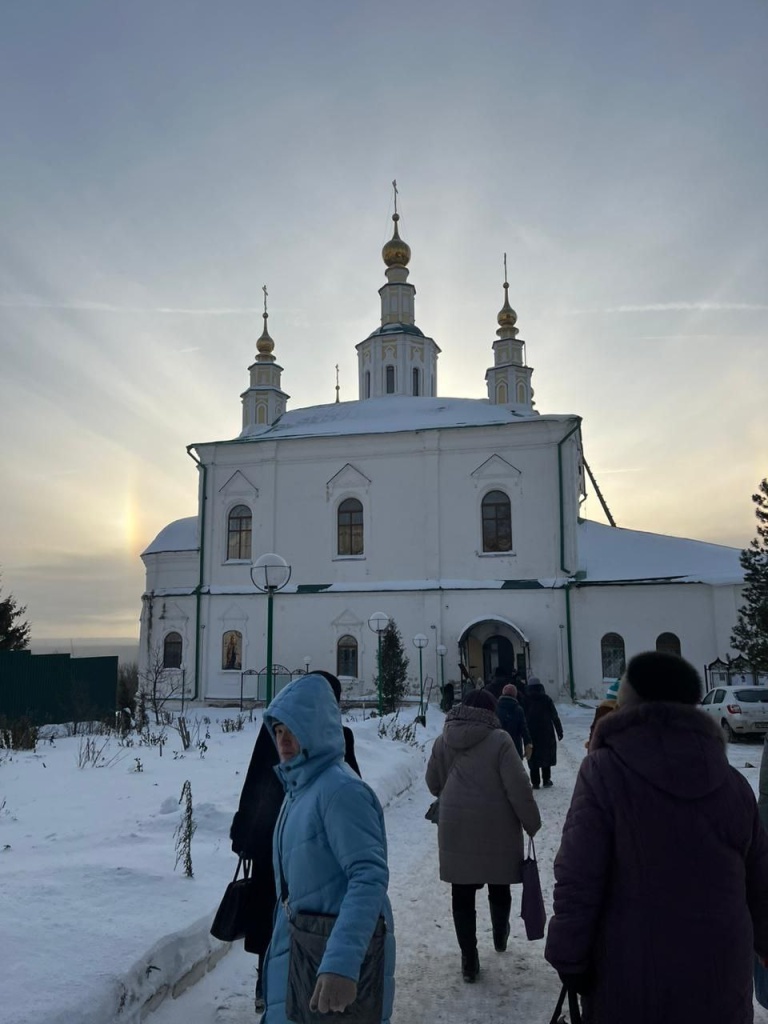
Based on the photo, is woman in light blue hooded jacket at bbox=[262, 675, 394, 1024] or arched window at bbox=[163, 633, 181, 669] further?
arched window at bbox=[163, 633, 181, 669]

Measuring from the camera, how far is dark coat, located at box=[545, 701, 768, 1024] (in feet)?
8.44

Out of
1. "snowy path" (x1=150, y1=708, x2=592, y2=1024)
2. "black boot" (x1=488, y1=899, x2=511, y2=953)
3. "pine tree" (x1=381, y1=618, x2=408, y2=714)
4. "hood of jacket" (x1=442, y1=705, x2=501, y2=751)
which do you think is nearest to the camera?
"snowy path" (x1=150, y1=708, x2=592, y2=1024)

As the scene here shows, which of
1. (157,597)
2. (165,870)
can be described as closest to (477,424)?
(157,597)

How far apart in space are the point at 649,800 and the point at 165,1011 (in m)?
3.19

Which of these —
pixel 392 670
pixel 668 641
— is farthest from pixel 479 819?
pixel 668 641

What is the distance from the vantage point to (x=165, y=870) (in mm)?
5906

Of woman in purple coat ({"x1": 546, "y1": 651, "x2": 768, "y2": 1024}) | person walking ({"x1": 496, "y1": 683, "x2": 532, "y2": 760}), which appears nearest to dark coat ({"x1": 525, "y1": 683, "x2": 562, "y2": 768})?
person walking ({"x1": 496, "y1": 683, "x2": 532, "y2": 760})

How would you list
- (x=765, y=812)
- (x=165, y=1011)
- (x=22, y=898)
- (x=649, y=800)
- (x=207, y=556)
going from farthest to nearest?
(x=207, y=556) → (x=22, y=898) → (x=165, y=1011) → (x=765, y=812) → (x=649, y=800)

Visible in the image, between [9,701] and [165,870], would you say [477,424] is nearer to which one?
[9,701]

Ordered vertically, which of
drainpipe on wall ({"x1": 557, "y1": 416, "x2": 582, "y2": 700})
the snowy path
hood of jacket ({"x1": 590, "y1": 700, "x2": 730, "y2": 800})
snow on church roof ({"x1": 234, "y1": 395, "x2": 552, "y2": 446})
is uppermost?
snow on church roof ({"x1": 234, "y1": 395, "x2": 552, "y2": 446})

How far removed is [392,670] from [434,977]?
20756 millimetres

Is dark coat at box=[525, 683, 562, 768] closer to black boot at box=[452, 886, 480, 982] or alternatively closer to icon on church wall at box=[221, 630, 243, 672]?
black boot at box=[452, 886, 480, 982]

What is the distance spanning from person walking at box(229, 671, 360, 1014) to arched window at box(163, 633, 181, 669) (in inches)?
1077

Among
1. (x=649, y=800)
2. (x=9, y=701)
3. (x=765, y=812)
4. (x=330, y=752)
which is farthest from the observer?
(x=9, y=701)
